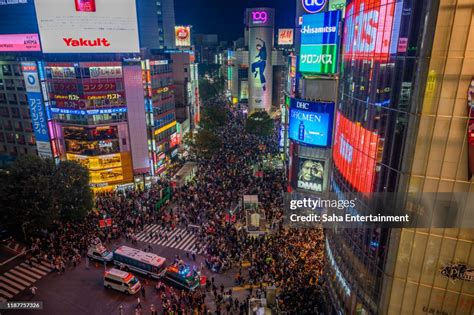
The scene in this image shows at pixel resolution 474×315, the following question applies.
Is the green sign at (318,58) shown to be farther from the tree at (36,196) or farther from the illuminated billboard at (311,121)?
the tree at (36,196)

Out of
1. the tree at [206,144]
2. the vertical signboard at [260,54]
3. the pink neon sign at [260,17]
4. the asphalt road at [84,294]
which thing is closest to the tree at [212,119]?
the tree at [206,144]

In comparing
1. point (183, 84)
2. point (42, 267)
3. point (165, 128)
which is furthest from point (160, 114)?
point (42, 267)

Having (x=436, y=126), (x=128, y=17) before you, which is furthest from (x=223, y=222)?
(x=128, y=17)

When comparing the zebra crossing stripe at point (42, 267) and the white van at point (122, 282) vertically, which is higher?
the white van at point (122, 282)

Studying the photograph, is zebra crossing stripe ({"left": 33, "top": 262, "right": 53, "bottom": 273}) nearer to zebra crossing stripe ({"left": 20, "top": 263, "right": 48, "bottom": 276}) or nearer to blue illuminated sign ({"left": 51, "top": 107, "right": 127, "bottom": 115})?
zebra crossing stripe ({"left": 20, "top": 263, "right": 48, "bottom": 276})

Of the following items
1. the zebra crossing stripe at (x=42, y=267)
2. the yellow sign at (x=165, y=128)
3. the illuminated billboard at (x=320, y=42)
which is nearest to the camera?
the zebra crossing stripe at (x=42, y=267)

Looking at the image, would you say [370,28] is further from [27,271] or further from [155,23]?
[155,23]

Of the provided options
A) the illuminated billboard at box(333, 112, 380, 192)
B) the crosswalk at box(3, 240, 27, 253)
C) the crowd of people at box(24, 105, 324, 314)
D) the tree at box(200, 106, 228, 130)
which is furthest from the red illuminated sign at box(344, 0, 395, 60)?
the tree at box(200, 106, 228, 130)
